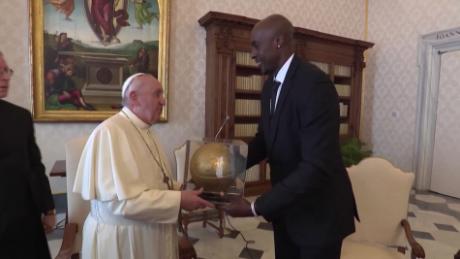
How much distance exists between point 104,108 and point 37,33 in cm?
110

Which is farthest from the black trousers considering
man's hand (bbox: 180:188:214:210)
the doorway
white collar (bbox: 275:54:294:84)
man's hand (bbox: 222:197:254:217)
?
the doorway

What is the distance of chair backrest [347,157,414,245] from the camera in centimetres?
211

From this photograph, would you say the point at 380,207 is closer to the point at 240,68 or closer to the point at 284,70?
the point at 284,70

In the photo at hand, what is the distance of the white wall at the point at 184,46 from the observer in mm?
3666

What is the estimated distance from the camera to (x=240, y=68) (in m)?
4.74

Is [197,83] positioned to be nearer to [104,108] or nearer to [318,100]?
[104,108]

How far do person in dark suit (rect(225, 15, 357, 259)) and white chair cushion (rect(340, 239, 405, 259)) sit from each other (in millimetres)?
540

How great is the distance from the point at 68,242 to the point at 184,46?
3321 millimetres

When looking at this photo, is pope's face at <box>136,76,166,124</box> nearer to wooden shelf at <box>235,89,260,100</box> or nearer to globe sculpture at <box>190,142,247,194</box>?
globe sculpture at <box>190,142,247,194</box>

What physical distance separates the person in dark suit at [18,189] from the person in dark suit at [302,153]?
935 mm

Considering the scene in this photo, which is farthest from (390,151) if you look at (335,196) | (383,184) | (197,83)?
(335,196)

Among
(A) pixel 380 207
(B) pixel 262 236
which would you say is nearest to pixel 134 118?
(A) pixel 380 207

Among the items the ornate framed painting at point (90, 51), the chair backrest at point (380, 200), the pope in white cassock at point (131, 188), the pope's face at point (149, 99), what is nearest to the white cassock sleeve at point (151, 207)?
the pope in white cassock at point (131, 188)

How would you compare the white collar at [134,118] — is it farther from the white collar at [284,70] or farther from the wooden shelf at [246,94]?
the wooden shelf at [246,94]
